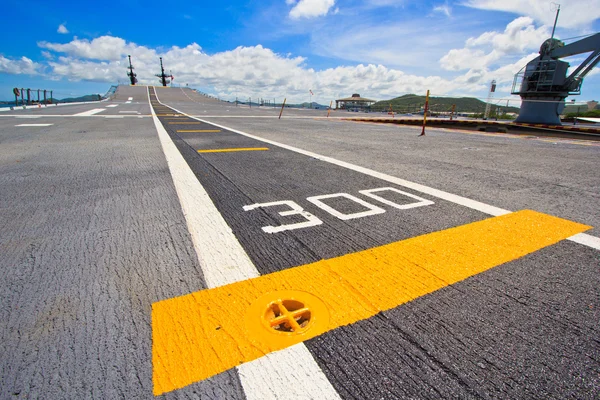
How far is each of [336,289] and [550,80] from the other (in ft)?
76.2

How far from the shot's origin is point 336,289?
1.50 meters

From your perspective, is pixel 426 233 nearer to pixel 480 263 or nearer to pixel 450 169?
pixel 480 263

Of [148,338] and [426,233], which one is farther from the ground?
[426,233]

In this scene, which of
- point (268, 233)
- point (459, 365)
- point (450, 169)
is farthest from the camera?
point (450, 169)

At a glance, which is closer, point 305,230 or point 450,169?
point 305,230

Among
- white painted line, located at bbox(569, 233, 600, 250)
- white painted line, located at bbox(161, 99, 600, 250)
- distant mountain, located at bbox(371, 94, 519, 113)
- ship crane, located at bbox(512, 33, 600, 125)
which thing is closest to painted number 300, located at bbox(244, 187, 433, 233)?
white painted line, located at bbox(161, 99, 600, 250)

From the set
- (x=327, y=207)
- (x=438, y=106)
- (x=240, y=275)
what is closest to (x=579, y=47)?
(x=438, y=106)

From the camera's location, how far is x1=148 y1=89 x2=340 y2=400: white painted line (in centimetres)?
99

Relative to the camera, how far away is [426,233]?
7.07ft

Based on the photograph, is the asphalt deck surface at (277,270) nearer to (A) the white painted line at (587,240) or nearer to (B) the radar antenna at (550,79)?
(A) the white painted line at (587,240)

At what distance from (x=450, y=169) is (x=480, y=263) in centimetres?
298

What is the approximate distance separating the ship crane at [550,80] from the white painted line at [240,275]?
70.4ft

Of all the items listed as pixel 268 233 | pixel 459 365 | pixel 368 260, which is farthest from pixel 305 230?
pixel 459 365

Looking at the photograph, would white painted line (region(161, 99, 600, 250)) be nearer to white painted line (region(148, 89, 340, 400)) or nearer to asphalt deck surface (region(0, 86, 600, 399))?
asphalt deck surface (region(0, 86, 600, 399))
